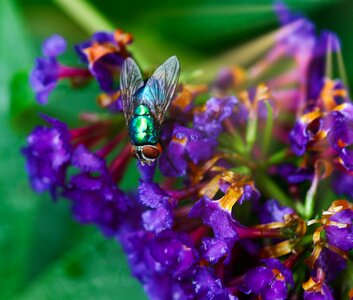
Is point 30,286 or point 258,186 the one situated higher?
point 258,186

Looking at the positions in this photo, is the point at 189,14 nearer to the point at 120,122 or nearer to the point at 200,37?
the point at 200,37

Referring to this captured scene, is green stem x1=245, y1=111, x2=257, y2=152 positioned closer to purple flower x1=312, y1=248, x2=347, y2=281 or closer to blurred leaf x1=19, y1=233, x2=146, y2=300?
purple flower x1=312, y1=248, x2=347, y2=281

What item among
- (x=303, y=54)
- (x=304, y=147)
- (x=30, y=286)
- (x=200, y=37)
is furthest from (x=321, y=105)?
(x=30, y=286)

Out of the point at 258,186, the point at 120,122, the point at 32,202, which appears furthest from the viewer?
the point at 32,202

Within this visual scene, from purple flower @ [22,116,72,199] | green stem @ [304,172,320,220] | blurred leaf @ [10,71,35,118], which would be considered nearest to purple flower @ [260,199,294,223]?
green stem @ [304,172,320,220]

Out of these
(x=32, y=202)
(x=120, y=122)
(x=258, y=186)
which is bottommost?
(x=32, y=202)

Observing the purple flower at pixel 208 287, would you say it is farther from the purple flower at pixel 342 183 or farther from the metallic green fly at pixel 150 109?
the purple flower at pixel 342 183

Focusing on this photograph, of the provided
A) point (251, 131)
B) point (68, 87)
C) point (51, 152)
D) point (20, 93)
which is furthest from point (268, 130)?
point (20, 93)
